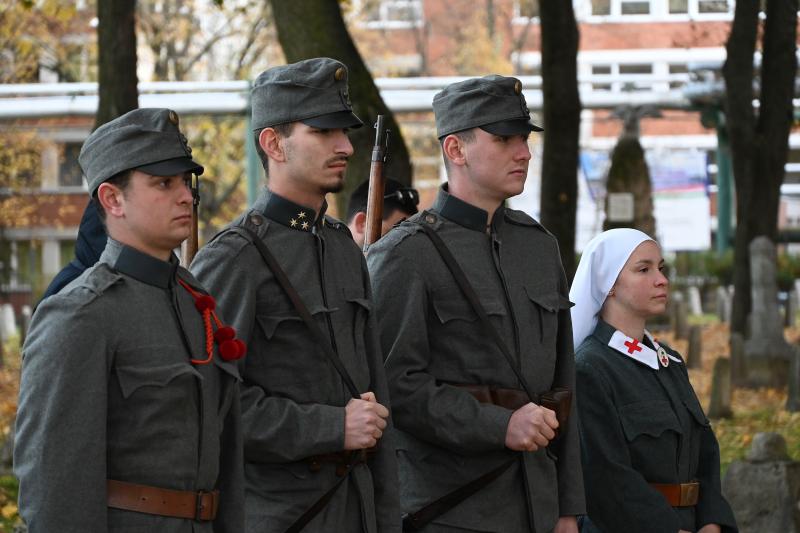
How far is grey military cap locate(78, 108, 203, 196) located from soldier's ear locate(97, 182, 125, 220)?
0.8 inches

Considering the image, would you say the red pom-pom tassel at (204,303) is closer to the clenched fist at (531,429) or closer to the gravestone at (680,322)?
the clenched fist at (531,429)

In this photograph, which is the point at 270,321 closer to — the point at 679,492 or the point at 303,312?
the point at 303,312

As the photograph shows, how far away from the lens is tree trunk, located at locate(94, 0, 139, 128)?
12953 mm

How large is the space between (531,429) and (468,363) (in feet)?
1.10

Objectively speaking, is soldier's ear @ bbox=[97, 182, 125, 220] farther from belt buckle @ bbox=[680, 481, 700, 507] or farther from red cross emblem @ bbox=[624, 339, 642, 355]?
belt buckle @ bbox=[680, 481, 700, 507]

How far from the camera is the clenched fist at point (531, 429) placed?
4.96m

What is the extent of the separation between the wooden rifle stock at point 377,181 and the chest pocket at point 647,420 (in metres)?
1.14

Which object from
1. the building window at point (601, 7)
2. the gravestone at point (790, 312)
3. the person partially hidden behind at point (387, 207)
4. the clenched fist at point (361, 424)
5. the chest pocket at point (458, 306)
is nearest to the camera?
the clenched fist at point (361, 424)

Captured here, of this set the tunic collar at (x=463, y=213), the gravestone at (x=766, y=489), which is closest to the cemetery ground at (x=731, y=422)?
the gravestone at (x=766, y=489)

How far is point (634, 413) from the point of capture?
18.4 ft

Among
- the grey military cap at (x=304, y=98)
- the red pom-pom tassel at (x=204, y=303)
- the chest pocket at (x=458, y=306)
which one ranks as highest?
the grey military cap at (x=304, y=98)

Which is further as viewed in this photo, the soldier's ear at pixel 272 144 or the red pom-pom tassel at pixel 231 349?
the soldier's ear at pixel 272 144

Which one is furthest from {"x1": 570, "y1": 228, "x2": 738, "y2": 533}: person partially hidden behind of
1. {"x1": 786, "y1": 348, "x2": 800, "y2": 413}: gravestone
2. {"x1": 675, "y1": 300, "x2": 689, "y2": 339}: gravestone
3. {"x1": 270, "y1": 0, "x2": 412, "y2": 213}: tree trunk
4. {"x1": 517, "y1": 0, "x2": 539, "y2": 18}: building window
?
{"x1": 517, "y1": 0, "x2": 539, "y2": 18}: building window

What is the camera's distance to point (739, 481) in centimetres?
853
